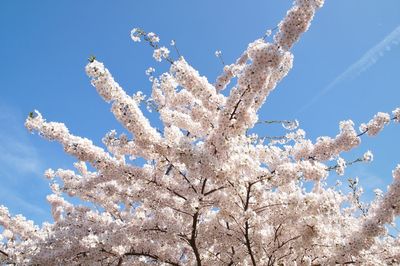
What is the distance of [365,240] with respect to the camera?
7.21m

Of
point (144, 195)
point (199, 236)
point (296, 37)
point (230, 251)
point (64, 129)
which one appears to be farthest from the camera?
point (230, 251)

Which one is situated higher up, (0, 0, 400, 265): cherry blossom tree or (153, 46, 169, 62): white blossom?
(153, 46, 169, 62): white blossom

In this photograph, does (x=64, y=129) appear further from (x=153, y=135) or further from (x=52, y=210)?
(x=52, y=210)

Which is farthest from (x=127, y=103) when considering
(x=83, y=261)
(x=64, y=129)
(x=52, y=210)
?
(x=52, y=210)

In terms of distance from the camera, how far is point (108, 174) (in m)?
8.07

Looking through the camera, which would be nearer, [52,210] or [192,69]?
[192,69]

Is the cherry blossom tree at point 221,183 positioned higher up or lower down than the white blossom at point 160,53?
lower down

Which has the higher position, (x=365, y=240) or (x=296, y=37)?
(x=296, y=37)

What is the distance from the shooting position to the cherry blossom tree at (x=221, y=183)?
23.5 ft

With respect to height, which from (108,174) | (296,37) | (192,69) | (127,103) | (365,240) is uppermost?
(192,69)

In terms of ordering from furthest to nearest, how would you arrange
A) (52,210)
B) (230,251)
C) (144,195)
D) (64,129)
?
(52,210), (230,251), (144,195), (64,129)

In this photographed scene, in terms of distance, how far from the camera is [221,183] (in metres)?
7.70

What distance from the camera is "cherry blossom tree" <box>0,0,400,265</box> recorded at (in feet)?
23.5

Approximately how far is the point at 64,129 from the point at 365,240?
254 inches
